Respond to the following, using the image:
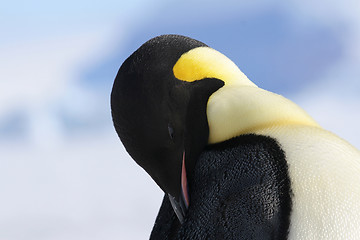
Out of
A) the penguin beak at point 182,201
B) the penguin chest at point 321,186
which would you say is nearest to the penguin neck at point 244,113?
the penguin chest at point 321,186

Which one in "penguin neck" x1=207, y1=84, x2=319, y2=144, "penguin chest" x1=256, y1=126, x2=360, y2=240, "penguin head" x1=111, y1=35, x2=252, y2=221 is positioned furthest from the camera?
"penguin head" x1=111, y1=35, x2=252, y2=221

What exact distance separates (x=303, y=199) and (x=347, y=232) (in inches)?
7.8

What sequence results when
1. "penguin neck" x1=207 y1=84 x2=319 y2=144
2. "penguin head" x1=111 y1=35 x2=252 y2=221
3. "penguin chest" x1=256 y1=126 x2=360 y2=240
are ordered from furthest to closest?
1. "penguin head" x1=111 y1=35 x2=252 y2=221
2. "penguin neck" x1=207 y1=84 x2=319 y2=144
3. "penguin chest" x1=256 y1=126 x2=360 y2=240

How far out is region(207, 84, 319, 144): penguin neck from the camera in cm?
247

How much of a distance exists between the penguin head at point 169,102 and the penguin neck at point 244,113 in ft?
0.21

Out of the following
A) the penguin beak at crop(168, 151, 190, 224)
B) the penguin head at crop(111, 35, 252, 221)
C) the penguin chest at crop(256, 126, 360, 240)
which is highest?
the penguin head at crop(111, 35, 252, 221)

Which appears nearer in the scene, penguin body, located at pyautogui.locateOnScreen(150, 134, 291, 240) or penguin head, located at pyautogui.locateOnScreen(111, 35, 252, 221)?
penguin body, located at pyautogui.locateOnScreen(150, 134, 291, 240)

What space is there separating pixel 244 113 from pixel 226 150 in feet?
0.57

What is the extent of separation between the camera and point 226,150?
2473 millimetres

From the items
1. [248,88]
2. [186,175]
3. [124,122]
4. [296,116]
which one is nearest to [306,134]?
[296,116]

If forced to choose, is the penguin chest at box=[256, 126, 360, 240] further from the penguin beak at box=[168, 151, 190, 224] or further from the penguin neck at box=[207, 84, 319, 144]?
the penguin beak at box=[168, 151, 190, 224]

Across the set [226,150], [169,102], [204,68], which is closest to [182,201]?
[226,150]

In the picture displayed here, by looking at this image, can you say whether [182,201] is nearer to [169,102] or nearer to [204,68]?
[169,102]

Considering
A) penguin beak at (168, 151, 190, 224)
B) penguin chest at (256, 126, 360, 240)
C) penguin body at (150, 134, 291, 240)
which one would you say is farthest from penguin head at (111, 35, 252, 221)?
penguin chest at (256, 126, 360, 240)
